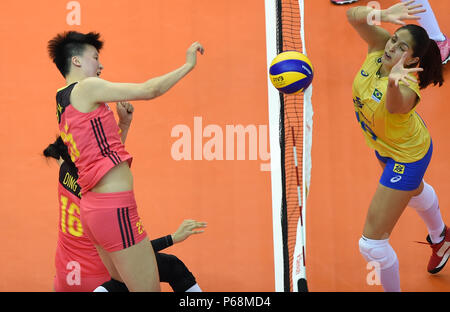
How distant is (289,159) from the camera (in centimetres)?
551

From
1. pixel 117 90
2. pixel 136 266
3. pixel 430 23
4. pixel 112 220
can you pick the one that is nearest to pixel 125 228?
pixel 112 220

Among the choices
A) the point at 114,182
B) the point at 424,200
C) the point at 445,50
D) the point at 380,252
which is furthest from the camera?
the point at 445,50

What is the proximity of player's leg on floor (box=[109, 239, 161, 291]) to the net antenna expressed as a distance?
0.79 metres

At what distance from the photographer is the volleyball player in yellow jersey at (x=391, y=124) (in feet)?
14.1

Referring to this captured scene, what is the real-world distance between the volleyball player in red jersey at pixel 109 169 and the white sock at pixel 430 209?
2061 mm

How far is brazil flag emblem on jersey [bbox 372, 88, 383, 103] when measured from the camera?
438 centimetres

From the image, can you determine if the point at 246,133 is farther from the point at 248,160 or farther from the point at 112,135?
the point at 112,135

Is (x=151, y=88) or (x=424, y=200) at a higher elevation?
(x=151, y=88)

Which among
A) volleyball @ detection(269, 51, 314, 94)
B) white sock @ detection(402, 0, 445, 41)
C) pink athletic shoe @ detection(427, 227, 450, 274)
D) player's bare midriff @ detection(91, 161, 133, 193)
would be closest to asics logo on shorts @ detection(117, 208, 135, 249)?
player's bare midriff @ detection(91, 161, 133, 193)

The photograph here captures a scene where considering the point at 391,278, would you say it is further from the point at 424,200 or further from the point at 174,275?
the point at 174,275

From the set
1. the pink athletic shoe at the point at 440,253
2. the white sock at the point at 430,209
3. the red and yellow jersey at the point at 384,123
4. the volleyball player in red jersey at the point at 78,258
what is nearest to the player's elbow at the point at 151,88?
the volleyball player in red jersey at the point at 78,258

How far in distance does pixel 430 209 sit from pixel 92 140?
254 cm

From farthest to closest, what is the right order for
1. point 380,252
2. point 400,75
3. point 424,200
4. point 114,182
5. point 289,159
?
point 289,159 < point 424,200 < point 380,252 < point 400,75 < point 114,182
